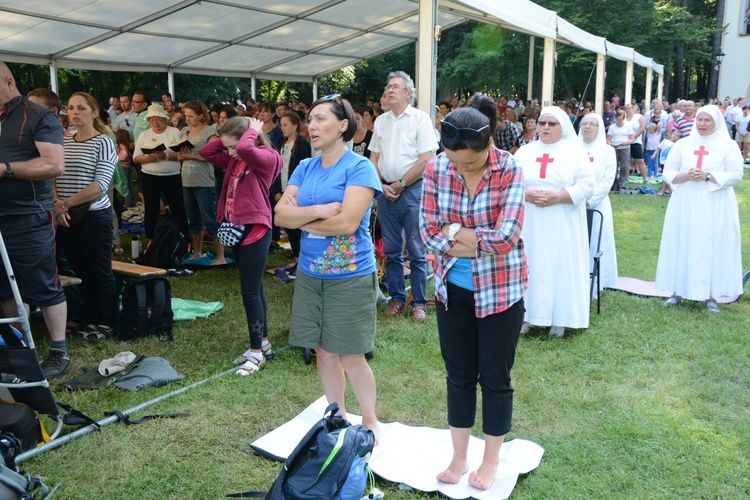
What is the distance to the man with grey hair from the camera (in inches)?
225

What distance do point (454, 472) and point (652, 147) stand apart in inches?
612

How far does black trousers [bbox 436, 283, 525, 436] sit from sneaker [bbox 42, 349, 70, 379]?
294 cm

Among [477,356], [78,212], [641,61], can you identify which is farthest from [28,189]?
[641,61]

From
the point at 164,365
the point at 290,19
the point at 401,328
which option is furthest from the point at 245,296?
the point at 290,19

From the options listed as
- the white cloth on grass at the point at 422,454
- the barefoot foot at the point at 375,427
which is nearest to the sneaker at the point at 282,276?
the white cloth on grass at the point at 422,454

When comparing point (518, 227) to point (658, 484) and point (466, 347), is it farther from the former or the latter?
point (658, 484)

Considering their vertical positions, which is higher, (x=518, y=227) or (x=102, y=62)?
(x=102, y=62)

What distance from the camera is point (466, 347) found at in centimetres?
302

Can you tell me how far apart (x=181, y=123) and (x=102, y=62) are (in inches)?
86.9

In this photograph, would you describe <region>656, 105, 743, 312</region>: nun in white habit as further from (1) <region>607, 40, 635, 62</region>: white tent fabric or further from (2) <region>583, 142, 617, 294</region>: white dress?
(1) <region>607, 40, 635, 62</region>: white tent fabric

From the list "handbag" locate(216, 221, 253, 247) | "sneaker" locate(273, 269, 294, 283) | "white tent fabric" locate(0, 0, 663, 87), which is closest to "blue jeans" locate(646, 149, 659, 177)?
"white tent fabric" locate(0, 0, 663, 87)

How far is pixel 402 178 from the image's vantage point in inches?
227

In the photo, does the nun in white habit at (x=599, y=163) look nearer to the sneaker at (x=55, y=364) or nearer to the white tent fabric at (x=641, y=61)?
the sneaker at (x=55, y=364)

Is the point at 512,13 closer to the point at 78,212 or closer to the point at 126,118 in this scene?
the point at 78,212
